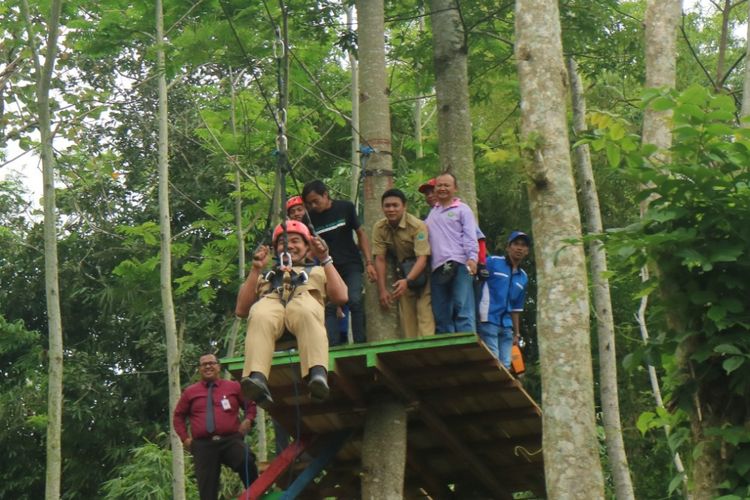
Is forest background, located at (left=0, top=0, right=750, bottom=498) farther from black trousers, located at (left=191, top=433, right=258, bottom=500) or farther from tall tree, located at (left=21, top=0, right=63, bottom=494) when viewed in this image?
black trousers, located at (left=191, top=433, right=258, bottom=500)

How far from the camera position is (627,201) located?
22.7 meters

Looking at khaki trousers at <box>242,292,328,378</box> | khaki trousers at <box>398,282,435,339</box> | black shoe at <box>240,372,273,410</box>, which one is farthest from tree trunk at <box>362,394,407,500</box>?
black shoe at <box>240,372,273,410</box>

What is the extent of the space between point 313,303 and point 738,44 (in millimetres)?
20143

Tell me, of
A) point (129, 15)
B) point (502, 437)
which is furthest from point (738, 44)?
point (502, 437)

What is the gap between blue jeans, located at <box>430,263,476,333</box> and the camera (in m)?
10.6

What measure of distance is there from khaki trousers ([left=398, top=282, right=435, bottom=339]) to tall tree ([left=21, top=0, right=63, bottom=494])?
13.9ft

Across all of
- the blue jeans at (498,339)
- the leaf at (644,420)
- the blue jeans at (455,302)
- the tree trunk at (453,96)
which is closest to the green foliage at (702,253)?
the leaf at (644,420)

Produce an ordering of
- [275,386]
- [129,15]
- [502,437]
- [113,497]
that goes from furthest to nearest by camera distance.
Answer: [113,497], [129,15], [502,437], [275,386]

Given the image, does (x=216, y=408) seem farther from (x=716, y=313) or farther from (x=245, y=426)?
(x=716, y=313)

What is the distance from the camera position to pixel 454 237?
10.6 meters

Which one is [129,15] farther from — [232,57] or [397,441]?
[397,441]

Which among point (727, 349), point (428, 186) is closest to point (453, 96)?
point (428, 186)

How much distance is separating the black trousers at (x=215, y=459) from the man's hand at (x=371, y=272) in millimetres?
1911

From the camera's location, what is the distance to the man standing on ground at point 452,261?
1056 centimetres
